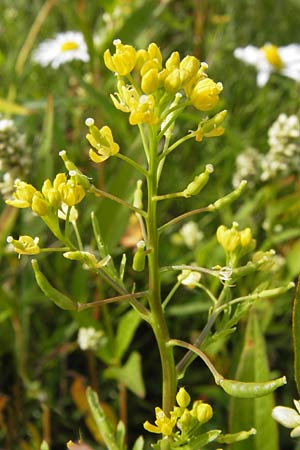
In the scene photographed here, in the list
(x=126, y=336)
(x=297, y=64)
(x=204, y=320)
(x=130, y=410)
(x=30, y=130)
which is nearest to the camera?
(x=126, y=336)

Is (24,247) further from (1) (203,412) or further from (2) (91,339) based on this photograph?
(2) (91,339)

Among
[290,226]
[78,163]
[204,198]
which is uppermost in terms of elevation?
[78,163]

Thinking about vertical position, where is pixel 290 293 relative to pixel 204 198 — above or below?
below

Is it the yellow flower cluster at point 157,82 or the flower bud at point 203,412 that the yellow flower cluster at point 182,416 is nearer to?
the flower bud at point 203,412

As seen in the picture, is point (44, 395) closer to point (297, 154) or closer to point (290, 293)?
point (290, 293)

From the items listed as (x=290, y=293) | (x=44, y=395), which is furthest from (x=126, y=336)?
(x=290, y=293)
